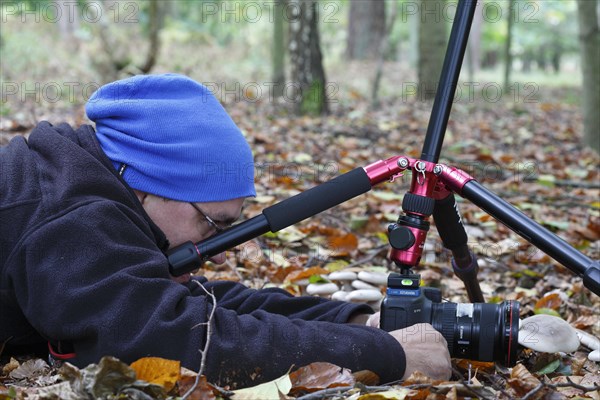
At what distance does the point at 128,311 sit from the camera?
176cm

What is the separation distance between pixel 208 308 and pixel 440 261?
Result: 77.5 inches

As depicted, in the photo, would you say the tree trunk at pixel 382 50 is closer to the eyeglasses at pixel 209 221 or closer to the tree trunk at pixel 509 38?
the tree trunk at pixel 509 38

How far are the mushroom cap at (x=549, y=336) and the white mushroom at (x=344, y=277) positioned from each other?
0.91m

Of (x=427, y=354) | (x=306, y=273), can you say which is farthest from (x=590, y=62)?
→ (x=427, y=354)

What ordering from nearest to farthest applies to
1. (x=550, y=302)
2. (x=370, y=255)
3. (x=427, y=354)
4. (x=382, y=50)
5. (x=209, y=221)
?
(x=427, y=354) < (x=209, y=221) < (x=550, y=302) < (x=370, y=255) < (x=382, y=50)

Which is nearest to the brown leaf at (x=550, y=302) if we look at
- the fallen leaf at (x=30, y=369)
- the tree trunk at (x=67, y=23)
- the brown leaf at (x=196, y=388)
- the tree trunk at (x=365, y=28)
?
the brown leaf at (x=196, y=388)

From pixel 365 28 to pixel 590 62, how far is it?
13.3 metres

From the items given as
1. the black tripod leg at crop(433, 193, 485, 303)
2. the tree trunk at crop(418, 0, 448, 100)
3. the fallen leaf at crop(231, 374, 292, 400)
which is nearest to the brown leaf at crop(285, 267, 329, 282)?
the black tripod leg at crop(433, 193, 485, 303)

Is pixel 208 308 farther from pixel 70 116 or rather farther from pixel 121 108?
pixel 70 116

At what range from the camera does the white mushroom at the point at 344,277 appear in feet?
9.25

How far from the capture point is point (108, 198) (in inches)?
77.1

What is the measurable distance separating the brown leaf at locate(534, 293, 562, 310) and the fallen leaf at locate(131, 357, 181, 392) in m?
1.69

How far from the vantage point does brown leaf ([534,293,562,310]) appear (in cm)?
285

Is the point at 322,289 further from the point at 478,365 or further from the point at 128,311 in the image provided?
the point at 128,311
